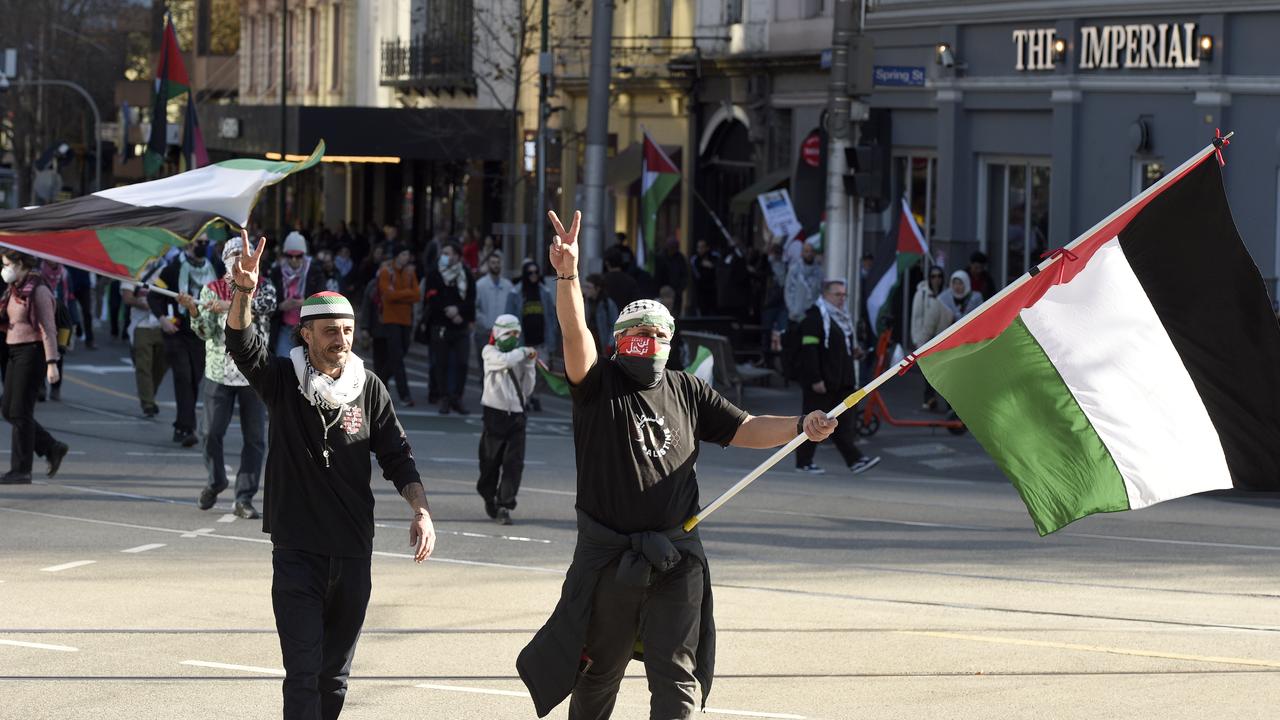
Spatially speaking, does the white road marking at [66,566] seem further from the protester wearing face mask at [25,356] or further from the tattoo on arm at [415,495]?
the tattoo on arm at [415,495]

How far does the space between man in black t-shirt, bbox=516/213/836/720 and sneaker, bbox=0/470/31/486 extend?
9.23 m

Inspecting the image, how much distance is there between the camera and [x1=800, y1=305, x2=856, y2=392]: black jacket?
17.1m

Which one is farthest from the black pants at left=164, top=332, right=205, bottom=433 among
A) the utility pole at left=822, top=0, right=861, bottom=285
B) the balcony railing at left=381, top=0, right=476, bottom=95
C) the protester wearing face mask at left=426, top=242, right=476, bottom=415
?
the balcony railing at left=381, top=0, right=476, bottom=95

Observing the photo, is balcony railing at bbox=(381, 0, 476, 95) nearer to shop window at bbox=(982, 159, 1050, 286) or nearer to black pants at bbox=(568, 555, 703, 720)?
shop window at bbox=(982, 159, 1050, 286)

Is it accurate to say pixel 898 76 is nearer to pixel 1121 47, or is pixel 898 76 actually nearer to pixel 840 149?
pixel 840 149

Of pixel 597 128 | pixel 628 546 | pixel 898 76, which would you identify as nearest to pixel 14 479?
pixel 628 546

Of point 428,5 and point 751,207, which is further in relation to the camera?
point 428,5

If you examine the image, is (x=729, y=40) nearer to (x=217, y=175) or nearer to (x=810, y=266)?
(x=810, y=266)

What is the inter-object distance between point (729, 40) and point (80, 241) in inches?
935

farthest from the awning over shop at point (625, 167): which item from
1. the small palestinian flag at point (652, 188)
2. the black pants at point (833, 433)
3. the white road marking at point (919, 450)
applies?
the black pants at point (833, 433)

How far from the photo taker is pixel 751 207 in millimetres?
34375

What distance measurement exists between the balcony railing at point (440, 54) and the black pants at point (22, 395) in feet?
Answer: 101

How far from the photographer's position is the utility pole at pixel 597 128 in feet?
79.6

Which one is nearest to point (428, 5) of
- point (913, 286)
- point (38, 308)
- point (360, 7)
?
point (360, 7)
